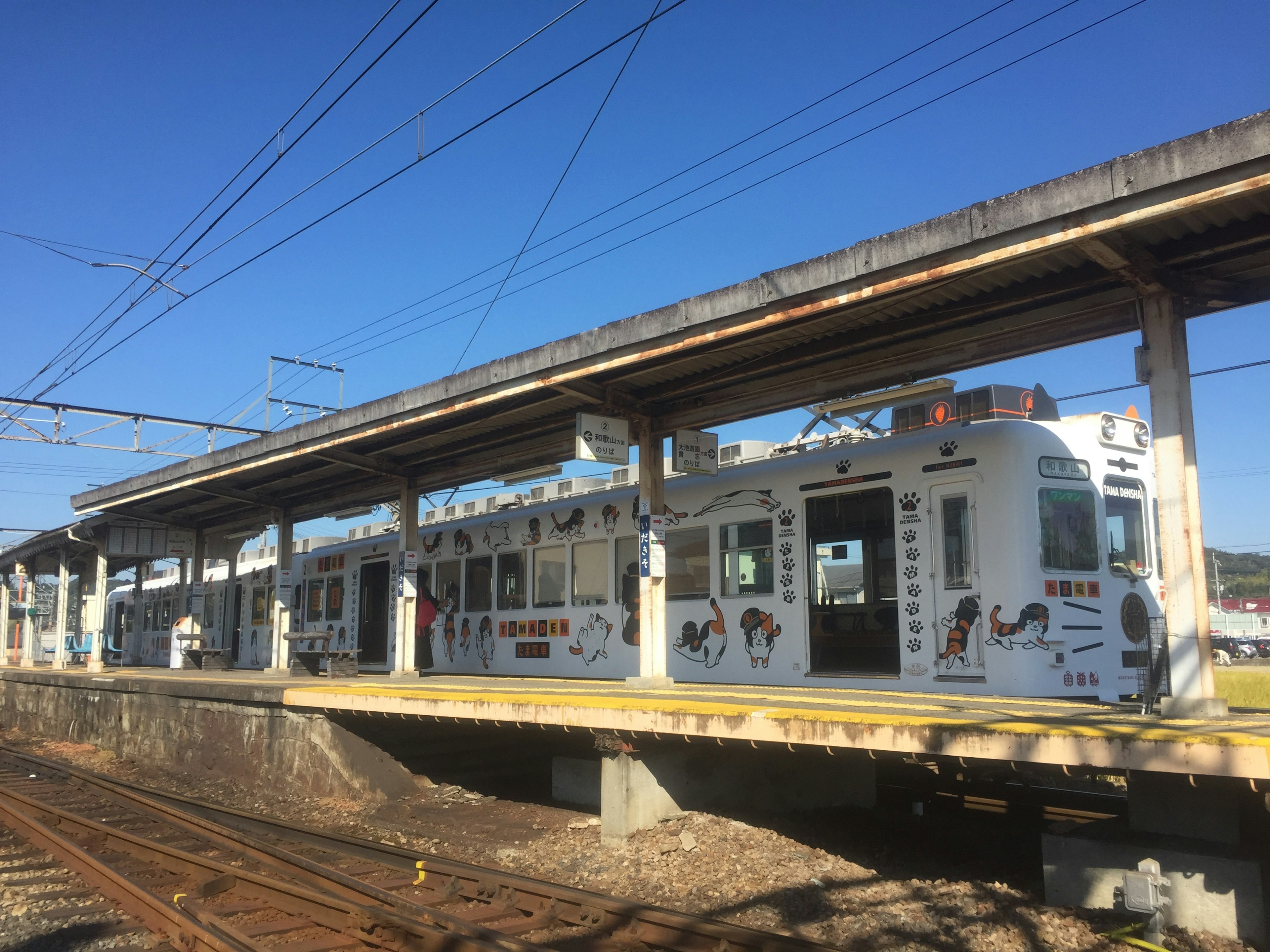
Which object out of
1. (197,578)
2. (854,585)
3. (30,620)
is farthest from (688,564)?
(30,620)

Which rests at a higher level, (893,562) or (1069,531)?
(1069,531)

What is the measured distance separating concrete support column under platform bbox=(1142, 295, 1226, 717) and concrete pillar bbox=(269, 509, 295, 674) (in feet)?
46.6

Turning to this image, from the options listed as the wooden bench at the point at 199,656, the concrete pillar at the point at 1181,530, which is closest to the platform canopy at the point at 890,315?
the concrete pillar at the point at 1181,530

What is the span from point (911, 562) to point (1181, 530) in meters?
2.97

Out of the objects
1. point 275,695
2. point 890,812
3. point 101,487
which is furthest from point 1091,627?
point 101,487

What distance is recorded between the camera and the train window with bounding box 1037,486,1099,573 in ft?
28.0

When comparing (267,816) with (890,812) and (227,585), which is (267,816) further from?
(227,585)

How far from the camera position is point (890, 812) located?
371 inches

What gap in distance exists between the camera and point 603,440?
10.3 metres

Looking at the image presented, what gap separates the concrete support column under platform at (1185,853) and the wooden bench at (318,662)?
11.1 m

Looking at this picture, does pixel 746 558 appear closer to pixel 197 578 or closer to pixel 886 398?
pixel 886 398

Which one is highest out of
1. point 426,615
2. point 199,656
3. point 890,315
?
point 890,315

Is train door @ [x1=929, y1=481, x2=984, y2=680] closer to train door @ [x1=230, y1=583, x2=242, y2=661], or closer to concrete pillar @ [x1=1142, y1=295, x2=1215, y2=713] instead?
concrete pillar @ [x1=1142, y1=295, x2=1215, y2=713]

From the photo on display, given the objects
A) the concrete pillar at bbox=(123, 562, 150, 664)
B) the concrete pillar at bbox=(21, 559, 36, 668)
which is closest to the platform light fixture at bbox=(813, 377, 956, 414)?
the concrete pillar at bbox=(123, 562, 150, 664)
